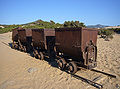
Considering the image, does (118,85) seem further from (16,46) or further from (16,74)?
(16,46)

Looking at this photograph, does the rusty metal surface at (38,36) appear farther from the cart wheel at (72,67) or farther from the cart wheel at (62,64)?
the cart wheel at (72,67)

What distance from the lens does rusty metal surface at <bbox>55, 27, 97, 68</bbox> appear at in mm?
5879

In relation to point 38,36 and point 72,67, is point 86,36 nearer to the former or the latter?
point 72,67

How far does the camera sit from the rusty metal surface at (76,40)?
5879 millimetres

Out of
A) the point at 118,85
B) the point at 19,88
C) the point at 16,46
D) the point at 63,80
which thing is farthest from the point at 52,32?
the point at 16,46

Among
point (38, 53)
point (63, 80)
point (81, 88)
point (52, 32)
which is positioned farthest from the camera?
point (38, 53)

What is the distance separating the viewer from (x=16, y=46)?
1534cm

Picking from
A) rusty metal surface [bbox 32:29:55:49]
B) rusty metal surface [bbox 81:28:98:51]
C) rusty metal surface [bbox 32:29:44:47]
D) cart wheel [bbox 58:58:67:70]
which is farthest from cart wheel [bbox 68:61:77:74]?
rusty metal surface [bbox 32:29:44:47]

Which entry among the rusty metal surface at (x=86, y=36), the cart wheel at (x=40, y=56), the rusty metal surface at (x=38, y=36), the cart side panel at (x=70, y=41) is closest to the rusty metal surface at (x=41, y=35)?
the rusty metal surface at (x=38, y=36)

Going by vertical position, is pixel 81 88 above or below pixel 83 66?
below

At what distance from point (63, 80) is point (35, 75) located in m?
1.83

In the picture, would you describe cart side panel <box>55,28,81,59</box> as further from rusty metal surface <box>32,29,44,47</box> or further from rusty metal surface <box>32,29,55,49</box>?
rusty metal surface <box>32,29,44,47</box>

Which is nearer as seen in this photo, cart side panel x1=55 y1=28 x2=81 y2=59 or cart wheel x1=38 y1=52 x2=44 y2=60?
cart side panel x1=55 y1=28 x2=81 y2=59

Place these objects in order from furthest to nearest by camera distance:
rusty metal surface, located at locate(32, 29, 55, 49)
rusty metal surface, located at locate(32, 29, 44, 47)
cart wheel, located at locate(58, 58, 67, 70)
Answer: rusty metal surface, located at locate(32, 29, 44, 47) → rusty metal surface, located at locate(32, 29, 55, 49) → cart wheel, located at locate(58, 58, 67, 70)
